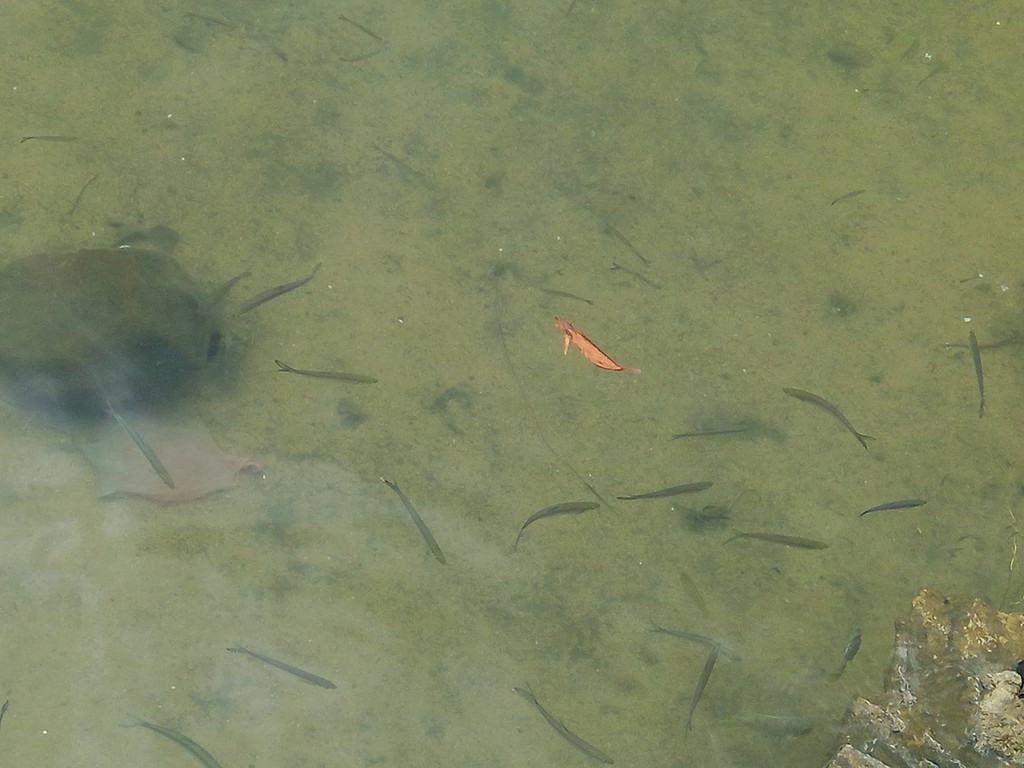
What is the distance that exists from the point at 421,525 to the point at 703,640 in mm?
795

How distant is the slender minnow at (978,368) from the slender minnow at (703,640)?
109 cm

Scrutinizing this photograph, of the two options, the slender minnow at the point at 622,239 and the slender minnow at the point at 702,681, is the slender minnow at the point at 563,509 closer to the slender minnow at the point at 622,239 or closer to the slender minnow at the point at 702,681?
the slender minnow at the point at 702,681

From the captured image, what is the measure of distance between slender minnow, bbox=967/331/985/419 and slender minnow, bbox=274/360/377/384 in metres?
1.80

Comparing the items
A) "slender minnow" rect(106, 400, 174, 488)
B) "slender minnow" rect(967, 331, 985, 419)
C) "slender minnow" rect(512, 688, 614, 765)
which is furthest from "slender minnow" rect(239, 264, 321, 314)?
"slender minnow" rect(967, 331, 985, 419)

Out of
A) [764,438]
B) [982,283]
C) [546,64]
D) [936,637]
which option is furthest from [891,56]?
[936,637]

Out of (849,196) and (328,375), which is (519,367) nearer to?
(328,375)

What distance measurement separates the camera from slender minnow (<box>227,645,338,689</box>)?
235 centimetres

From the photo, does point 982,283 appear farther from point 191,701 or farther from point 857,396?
point 191,701

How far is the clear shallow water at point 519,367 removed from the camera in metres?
2.38

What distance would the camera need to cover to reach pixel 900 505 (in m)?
2.71

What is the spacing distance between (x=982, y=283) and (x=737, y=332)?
0.86 meters

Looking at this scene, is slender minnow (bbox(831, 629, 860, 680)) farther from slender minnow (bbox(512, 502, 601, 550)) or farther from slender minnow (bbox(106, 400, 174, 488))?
slender minnow (bbox(106, 400, 174, 488))

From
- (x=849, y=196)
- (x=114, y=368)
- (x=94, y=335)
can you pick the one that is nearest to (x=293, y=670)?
(x=114, y=368)

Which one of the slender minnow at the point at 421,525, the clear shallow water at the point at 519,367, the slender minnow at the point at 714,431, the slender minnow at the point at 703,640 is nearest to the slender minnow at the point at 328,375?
the clear shallow water at the point at 519,367
